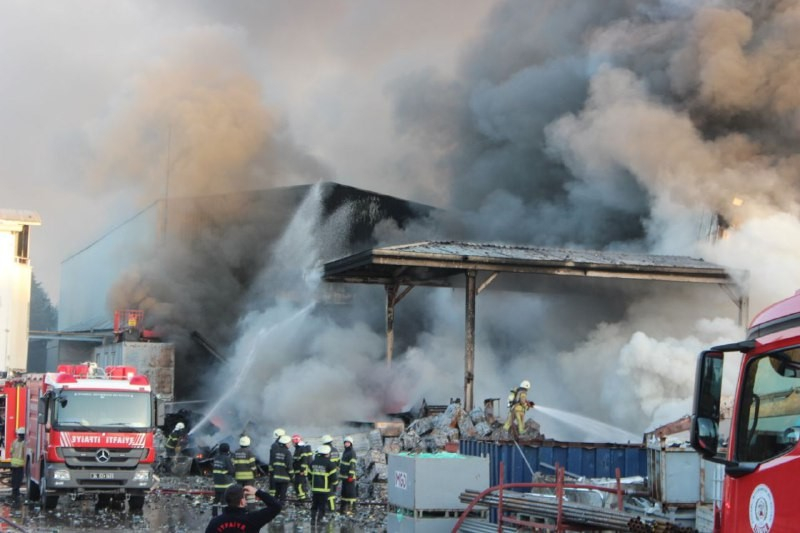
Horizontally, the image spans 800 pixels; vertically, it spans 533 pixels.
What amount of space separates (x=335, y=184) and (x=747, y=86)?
15.8m

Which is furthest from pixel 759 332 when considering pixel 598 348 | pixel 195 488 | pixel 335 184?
pixel 335 184

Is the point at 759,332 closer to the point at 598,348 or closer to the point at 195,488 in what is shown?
the point at 195,488

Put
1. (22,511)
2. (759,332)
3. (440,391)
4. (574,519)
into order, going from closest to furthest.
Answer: (759,332) < (574,519) < (22,511) < (440,391)

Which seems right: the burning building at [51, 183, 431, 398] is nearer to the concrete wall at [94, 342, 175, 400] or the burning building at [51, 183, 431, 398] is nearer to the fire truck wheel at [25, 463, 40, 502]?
the concrete wall at [94, 342, 175, 400]

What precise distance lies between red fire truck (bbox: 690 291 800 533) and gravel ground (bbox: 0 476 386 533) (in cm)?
948

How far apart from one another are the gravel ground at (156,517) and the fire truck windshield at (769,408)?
31.3 ft

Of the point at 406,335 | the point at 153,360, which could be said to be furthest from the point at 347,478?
the point at 406,335

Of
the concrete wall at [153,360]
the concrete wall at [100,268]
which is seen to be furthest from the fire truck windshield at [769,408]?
the concrete wall at [100,268]

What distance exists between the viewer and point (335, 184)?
35.7 m

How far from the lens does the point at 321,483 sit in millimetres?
14234

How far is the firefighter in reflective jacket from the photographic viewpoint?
1422 centimetres

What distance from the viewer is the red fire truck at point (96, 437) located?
14523 millimetres

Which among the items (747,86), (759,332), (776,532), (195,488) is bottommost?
(195,488)

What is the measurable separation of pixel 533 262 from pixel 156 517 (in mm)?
9444
